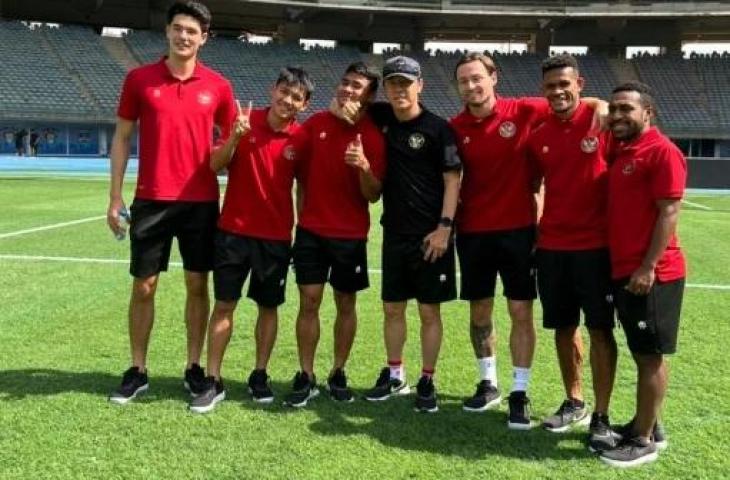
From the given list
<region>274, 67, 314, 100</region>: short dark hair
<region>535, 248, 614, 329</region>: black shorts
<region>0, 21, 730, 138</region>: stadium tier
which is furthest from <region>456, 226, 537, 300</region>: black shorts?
<region>0, 21, 730, 138</region>: stadium tier

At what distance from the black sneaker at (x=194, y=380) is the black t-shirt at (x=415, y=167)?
1453mm

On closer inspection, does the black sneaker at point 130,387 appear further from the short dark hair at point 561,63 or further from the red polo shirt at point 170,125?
the short dark hair at point 561,63

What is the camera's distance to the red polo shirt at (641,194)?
3258 millimetres

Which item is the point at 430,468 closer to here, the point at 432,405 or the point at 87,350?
the point at 432,405

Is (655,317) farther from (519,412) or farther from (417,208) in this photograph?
(417,208)

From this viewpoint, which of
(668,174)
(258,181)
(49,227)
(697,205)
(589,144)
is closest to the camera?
(668,174)

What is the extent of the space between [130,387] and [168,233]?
0.93 m

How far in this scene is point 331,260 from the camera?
14.0 feet

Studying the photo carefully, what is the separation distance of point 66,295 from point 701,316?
595cm

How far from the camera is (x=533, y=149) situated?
3.91 meters

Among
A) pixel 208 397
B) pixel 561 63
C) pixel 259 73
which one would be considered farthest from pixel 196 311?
pixel 259 73

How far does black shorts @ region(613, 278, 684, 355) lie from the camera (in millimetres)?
3369

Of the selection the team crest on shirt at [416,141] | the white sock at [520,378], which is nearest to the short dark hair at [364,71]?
the team crest on shirt at [416,141]

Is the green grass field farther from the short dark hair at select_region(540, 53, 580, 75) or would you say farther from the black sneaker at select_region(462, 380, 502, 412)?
the short dark hair at select_region(540, 53, 580, 75)
